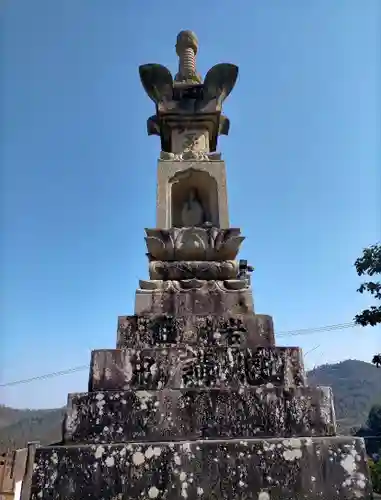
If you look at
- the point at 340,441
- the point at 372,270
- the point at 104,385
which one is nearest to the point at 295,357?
the point at 340,441

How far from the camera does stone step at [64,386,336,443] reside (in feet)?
10.5

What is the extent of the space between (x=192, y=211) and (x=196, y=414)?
2.89 meters

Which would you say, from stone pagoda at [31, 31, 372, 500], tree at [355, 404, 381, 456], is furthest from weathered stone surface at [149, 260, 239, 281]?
tree at [355, 404, 381, 456]

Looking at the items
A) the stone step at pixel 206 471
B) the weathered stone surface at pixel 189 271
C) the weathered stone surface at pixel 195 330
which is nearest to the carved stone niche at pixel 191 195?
the weathered stone surface at pixel 189 271

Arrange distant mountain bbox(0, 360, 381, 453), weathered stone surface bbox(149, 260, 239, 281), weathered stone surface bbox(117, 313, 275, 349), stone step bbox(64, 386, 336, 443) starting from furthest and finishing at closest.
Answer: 1. distant mountain bbox(0, 360, 381, 453)
2. weathered stone surface bbox(149, 260, 239, 281)
3. weathered stone surface bbox(117, 313, 275, 349)
4. stone step bbox(64, 386, 336, 443)

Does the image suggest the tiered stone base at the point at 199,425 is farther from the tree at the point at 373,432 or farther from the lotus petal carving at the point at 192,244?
the tree at the point at 373,432

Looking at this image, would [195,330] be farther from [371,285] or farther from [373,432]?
[373,432]

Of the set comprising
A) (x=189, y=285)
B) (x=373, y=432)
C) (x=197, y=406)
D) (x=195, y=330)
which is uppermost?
(x=189, y=285)

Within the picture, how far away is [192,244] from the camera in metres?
4.70

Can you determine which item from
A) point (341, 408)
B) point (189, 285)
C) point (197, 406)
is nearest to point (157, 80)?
point (189, 285)

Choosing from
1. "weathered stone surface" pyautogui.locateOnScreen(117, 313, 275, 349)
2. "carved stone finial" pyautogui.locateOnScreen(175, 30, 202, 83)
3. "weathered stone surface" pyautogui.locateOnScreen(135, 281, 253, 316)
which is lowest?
"weathered stone surface" pyautogui.locateOnScreen(117, 313, 275, 349)

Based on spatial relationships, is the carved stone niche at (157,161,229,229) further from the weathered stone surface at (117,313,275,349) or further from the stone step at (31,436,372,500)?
the stone step at (31,436,372,500)

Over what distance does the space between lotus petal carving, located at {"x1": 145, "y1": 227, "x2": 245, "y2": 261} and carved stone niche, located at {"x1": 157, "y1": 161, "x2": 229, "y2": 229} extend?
0.29 m

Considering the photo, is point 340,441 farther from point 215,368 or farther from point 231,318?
point 231,318
